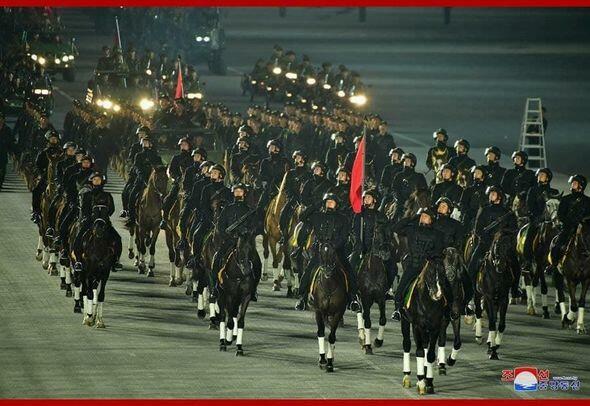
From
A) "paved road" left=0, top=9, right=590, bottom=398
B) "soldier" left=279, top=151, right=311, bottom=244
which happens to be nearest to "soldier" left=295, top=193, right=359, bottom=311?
"paved road" left=0, top=9, right=590, bottom=398

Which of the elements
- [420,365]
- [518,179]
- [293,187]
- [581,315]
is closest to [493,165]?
[518,179]

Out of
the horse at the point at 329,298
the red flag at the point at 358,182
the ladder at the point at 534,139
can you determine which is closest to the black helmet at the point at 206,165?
the red flag at the point at 358,182

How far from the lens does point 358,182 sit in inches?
1099

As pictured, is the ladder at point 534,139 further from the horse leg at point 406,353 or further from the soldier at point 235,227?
the horse leg at point 406,353

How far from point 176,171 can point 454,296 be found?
9.00 meters

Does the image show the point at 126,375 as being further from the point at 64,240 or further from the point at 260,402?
the point at 64,240

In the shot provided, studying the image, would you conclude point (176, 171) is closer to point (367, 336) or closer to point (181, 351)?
point (181, 351)

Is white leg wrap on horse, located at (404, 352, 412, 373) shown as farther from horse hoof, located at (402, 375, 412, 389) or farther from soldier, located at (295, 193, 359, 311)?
soldier, located at (295, 193, 359, 311)

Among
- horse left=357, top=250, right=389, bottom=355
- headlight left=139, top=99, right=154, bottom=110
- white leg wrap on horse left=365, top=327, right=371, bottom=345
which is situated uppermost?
headlight left=139, top=99, right=154, bottom=110

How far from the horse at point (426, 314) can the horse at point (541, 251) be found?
18.2 feet

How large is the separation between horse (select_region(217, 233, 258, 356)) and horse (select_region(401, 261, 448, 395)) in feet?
9.41

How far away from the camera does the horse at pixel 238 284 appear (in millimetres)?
25438

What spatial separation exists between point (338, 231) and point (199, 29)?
53.7 metres

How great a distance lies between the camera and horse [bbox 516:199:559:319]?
2884cm
